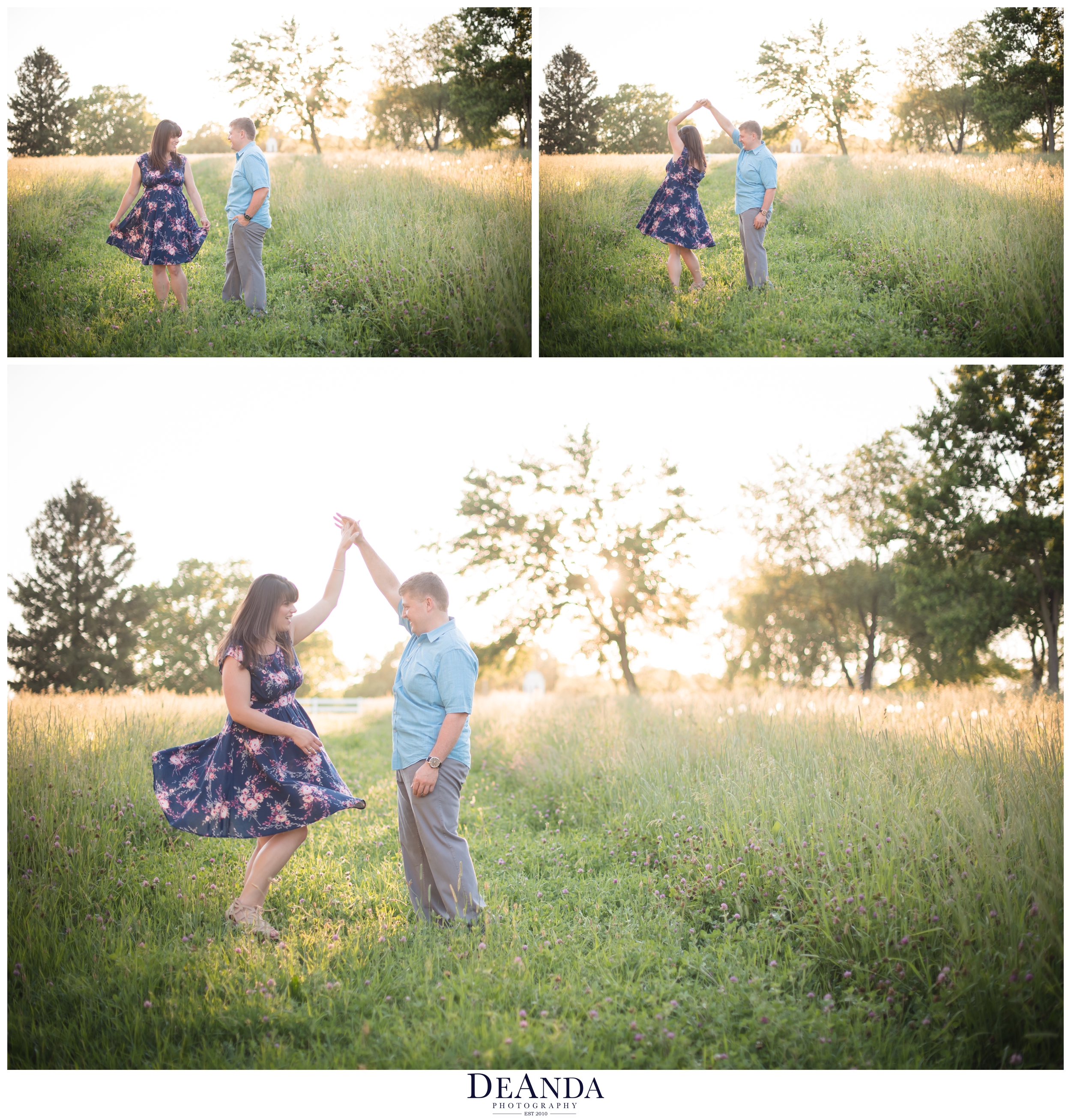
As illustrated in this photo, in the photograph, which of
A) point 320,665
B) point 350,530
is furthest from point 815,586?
point 320,665

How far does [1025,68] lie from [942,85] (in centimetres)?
47

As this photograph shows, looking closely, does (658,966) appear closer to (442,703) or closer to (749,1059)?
(749,1059)

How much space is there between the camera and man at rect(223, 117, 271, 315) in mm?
4750

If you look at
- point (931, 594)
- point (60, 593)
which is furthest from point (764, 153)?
point (60, 593)

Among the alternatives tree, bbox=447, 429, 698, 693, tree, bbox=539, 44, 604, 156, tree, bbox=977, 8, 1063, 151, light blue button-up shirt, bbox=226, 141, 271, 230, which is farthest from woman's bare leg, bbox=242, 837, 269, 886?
tree, bbox=447, 429, 698, 693

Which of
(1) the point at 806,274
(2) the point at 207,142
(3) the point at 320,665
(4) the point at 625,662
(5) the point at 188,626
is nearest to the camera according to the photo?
(1) the point at 806,274

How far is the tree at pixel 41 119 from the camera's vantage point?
466 cm

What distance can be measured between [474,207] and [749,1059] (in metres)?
4.67

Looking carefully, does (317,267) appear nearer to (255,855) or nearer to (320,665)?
(255,855)

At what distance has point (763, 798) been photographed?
4348mm

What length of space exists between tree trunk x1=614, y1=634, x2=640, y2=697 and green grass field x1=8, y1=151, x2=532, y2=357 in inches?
391

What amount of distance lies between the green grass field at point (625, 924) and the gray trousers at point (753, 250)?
9.83 feet

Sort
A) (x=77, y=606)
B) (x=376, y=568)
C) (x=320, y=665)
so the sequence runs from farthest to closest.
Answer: (x=320, y=665) < (x=77, y=606) < (x=376, y=568)

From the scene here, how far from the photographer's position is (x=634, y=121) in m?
4.55
